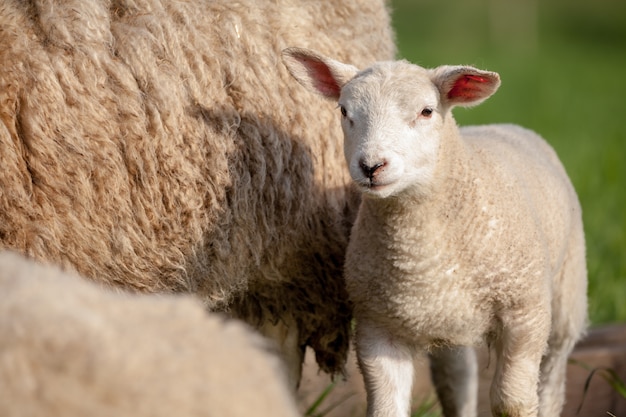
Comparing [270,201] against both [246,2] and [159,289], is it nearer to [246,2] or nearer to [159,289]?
[159,289]

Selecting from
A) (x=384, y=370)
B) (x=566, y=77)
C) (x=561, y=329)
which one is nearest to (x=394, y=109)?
(x=384, y=370)

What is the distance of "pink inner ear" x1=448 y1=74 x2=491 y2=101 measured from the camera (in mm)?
3646

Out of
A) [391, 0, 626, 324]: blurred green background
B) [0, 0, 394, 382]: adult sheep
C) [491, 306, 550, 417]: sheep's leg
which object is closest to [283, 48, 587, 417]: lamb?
[491, 306, 550, 417]: sheep's leg

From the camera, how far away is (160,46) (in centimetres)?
375

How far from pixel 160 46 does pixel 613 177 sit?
5.49 metres

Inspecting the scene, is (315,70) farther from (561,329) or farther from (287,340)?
(561,329)

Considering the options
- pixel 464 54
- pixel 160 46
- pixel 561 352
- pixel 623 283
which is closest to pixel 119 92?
pixel 160 46

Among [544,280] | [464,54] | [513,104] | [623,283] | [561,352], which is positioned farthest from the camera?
[464,54]

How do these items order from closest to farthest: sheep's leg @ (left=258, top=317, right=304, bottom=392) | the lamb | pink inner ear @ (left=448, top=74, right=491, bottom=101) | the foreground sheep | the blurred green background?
the foreground sheep, the lamb, pink inner ear @ (left=448, top=74, right=491, bottom=101), sheep's leg @ (left=258, top=317, right=304, bottom=392), the blurred green background

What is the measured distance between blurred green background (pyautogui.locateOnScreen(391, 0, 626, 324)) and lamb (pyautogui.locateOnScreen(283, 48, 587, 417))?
80 centimetres

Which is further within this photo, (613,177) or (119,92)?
(613,177)

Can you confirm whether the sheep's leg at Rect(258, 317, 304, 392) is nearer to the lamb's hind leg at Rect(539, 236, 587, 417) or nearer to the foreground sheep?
the lamb's hind leg at Rect(539, 236, 587, 417)

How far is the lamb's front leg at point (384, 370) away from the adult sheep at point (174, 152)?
0.43m

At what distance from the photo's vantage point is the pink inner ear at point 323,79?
3.73 m
